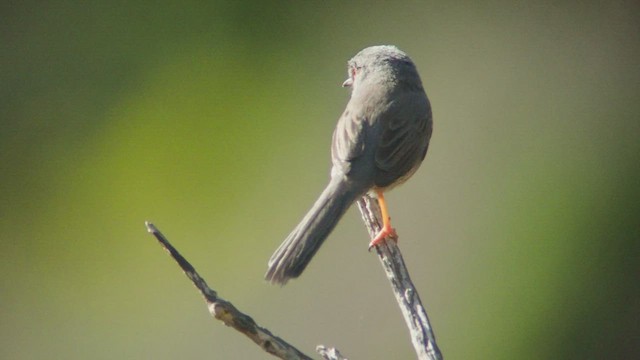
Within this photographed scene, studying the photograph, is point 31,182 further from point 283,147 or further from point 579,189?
point 579,189

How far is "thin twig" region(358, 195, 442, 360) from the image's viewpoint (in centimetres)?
384

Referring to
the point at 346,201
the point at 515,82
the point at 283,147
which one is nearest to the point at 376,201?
the point at 346,201

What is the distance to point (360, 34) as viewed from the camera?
27.0 ft

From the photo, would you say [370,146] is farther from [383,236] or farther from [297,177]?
[297,177]

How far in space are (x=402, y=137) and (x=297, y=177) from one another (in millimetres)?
2487

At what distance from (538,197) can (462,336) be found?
1300mm

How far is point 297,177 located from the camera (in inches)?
306

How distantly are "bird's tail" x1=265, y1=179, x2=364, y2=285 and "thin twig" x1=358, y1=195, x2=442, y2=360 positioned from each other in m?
0.29

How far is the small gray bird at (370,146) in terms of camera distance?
4621 millimetres

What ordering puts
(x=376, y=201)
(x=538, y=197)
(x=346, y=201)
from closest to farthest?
1. (x=346, y=201)
2. (x=376, y=201)
3. (x=538, y=197)

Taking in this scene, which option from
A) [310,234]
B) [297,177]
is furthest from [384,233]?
[297,177]

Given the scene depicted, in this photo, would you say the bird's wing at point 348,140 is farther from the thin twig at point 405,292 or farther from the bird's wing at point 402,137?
the thin twig at point 405,292

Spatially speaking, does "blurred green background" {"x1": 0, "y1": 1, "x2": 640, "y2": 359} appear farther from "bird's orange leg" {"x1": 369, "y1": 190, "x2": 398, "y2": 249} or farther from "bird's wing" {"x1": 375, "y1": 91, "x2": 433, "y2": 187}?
"bird's orange leg" {"x1": 369, "y1": 190, "x2": 398, "y2": 249}

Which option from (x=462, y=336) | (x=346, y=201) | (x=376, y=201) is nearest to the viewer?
(x=346, y=201)
